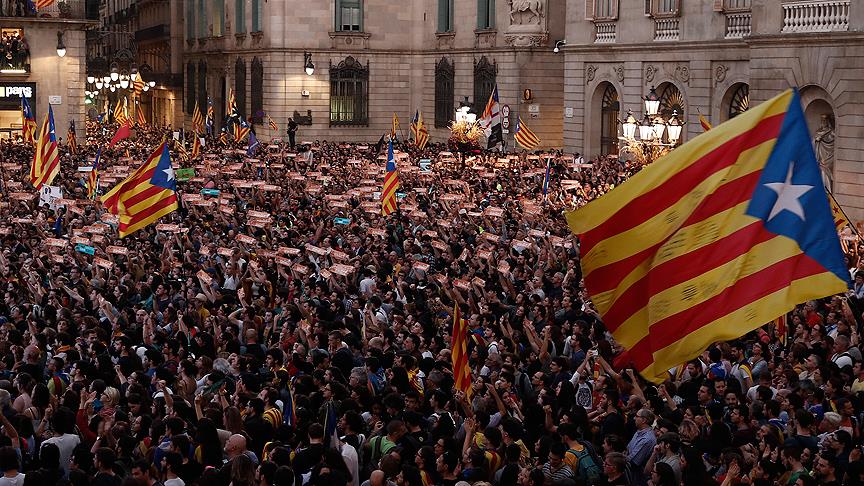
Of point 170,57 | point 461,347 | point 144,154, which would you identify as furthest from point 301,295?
point 170,57

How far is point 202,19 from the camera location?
71.8m

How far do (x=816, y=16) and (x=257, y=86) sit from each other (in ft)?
122

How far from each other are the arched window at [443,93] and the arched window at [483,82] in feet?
9.61

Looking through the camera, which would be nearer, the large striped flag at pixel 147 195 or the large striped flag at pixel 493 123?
the large striped flag at pixel 147 195

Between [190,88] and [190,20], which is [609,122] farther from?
[190,88]

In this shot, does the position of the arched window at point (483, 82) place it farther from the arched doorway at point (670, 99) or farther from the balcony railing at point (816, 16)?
the balcony railing at point (816, 16)

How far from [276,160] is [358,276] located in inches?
818

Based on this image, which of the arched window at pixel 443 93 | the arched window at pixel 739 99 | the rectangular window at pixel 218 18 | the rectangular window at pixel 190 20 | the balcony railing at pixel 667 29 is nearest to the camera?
the arched window at pixel 739 99

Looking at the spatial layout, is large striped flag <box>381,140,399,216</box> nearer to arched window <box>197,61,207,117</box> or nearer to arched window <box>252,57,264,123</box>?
arched window <box>252,57,264,123</box>

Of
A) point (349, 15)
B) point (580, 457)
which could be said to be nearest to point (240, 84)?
point (349, 15)

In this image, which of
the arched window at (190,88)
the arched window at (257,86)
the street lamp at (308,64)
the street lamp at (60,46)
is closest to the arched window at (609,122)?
the street lamp at (308,64)

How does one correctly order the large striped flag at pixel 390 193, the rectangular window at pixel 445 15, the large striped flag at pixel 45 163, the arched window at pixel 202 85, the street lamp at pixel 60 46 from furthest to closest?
the arched window at pixel 202 85
the rectangular window at pixel 445 15
the street lamp at pixel 60 46
the large striped flag at pixel 45 163
the large striped flag at pixel 390 193

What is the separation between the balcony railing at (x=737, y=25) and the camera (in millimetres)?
35625

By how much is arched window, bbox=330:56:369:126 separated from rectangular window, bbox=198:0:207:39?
13.4 metres
